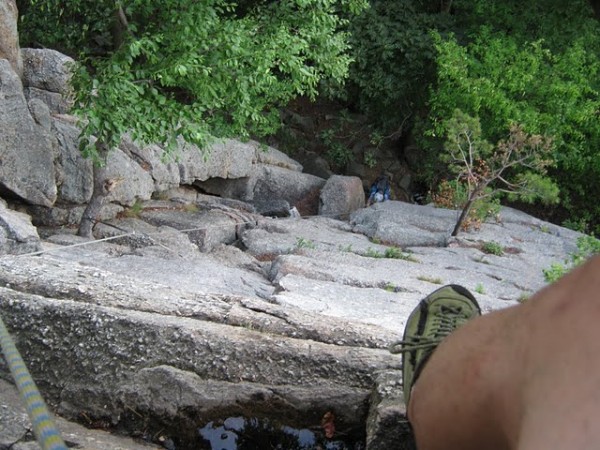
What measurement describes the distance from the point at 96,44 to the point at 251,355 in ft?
48.6

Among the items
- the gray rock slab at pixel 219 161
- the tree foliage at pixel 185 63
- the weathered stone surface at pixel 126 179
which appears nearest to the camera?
the tree foliage at pixel 185 63

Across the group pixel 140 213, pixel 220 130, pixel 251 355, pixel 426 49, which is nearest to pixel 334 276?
pixel 220 130

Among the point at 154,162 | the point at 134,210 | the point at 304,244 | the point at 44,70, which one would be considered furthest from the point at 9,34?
the point at 304,244

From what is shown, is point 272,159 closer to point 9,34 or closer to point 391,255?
point 391,255

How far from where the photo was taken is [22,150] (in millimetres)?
8938

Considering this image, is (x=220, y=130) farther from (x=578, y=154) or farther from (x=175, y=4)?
(x=578, y=154)

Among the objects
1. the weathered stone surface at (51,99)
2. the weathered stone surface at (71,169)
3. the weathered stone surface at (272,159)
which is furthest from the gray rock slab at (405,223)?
the weathered stone surface at (51,99)

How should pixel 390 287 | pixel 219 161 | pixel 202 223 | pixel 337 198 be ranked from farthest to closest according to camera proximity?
pixel 337 198
pixel 219 161
pixel 202 223
pixel 390 287

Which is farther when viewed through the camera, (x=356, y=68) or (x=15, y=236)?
(x=356, y=68)

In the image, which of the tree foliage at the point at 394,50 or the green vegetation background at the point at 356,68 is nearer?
the green vegetation background at the point at 356,68

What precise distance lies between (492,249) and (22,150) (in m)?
7.69

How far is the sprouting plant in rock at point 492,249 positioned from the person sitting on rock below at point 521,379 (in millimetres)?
10633

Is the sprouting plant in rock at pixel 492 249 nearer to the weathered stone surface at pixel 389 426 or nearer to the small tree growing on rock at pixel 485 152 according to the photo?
the small tree growing on rock at pixel 485 152

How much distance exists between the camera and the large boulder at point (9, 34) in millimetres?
9383
